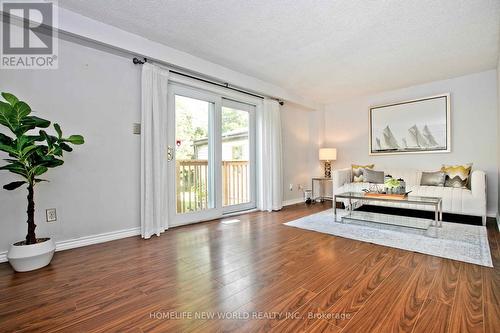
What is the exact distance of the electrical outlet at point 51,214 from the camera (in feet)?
7.75

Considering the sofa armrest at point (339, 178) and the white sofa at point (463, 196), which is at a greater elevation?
the sofa armrest at point (339, 178)

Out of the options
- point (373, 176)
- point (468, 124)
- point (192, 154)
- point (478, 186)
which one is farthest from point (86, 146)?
point (468, 124)

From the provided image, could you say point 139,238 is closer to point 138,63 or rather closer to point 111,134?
point 111,134

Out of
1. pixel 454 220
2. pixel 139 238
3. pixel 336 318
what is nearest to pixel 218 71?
pixel 139 238

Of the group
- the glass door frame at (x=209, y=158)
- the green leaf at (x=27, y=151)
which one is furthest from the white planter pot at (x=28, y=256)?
the glass door frame at (x=209, y=158)

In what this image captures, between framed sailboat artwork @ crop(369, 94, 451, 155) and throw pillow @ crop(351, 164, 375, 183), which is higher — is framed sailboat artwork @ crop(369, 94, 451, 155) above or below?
above

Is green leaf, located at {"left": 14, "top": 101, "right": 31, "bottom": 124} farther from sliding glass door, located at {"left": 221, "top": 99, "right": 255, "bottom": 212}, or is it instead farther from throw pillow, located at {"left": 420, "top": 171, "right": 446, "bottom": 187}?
throw pillow, located at {"left": 420, "top": 171, "right": 446, "bottom": 187}

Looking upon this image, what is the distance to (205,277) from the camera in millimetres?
1815

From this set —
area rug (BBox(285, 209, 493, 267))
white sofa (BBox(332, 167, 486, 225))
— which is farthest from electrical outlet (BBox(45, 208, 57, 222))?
white sofa (BBox(332, 167, 486, 225))

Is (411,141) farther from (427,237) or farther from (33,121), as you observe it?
(33,121)

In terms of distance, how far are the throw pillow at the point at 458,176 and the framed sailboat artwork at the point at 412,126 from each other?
0.53 meters

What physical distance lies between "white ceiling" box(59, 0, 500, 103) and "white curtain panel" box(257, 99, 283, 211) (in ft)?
2.73

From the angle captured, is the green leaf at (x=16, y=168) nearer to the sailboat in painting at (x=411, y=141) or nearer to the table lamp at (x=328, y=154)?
the table lamp at (x=328, y=154)

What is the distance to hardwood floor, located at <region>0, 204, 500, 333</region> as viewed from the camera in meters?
1.28
